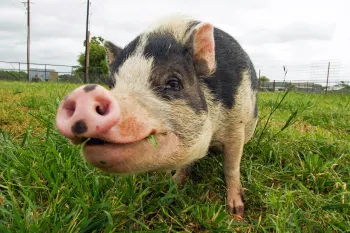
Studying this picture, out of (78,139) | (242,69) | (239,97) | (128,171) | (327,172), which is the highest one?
(242,69)

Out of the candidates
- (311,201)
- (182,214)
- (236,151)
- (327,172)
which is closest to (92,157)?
(182,214)

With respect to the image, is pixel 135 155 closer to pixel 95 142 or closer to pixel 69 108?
pixel 95 142

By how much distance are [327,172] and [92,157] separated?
210cm

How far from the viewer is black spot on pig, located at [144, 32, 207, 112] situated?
7.43ft

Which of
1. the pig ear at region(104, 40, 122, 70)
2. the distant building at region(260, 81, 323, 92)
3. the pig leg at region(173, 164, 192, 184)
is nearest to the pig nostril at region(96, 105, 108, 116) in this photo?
the pig ear at region(104, 40, 122, 70)

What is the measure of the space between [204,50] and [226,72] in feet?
1.28

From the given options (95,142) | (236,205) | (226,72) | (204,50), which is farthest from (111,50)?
(236,205)

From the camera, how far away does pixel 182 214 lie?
2.39m

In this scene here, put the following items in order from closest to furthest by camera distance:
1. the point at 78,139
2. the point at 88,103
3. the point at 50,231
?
the point at 88,103
the point at 78,139
the point at 50,231

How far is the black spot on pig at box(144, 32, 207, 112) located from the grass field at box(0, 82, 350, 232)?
→ 0.65 metres

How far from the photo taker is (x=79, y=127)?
1.57 metres

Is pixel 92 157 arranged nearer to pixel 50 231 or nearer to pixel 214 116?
pixel 50 231

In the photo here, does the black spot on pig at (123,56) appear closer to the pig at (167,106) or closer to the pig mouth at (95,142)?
the pig at (167,106)

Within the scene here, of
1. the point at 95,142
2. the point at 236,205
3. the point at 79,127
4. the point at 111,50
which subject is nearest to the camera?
the point at 79,127
